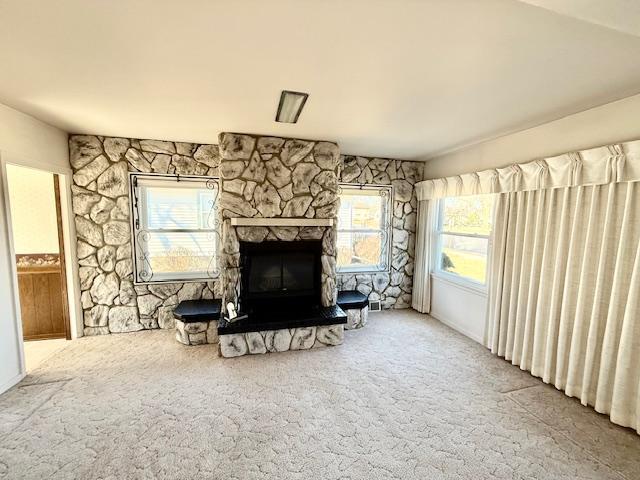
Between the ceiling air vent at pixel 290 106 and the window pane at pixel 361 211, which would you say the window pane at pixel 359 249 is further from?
A: the ceiling air vent at pixel 290 106

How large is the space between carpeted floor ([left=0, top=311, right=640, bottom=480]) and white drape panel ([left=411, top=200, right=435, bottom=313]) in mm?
1381

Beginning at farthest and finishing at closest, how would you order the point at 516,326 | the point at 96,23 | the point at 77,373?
the point at 516,326
the point at 77,373
the point at 96,23

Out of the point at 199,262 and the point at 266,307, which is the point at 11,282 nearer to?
the point at 199,262

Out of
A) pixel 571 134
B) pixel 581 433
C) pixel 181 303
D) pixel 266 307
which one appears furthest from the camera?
pixel 181 303

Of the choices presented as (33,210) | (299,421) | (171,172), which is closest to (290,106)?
(171,172)

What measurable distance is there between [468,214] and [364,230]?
150 centimetres

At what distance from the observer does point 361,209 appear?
4.50 m

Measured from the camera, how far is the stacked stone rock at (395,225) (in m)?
4.38

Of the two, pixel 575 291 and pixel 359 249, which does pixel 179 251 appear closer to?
pixel 359 249

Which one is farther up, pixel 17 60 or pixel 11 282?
pixel 17 60

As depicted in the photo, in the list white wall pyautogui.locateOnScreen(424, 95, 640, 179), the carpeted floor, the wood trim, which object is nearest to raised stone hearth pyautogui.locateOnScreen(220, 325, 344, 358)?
the carpeted floor

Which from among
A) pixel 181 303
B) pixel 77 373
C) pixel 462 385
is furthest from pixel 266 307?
pixel 462 385

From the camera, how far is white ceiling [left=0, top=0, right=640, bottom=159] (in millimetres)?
1274

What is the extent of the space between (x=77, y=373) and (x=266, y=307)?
192cm
